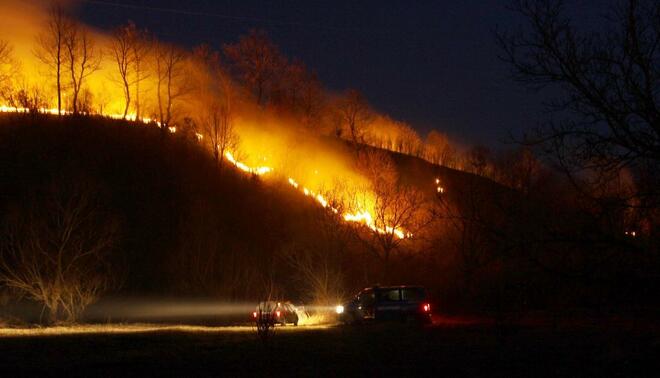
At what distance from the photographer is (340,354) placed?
719 inches

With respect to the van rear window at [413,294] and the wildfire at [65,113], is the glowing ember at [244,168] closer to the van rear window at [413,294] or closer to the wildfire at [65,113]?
the wildfire at [65,113]

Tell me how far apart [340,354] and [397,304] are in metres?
15.7

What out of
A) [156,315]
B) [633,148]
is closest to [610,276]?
[633,148]

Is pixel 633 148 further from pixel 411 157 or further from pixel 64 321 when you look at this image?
pixel 411 157

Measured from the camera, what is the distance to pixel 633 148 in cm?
1234

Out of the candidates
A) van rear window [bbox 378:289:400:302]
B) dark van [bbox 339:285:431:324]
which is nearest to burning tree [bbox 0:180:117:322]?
dark van [bbox 339:285:431:324]

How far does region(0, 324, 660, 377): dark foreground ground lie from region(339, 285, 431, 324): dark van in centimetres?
847

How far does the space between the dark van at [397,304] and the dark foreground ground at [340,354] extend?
8.47 metres

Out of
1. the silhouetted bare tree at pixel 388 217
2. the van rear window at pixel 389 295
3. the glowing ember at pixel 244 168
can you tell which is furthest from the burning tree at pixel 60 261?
the glowing ember at pixel 244 168

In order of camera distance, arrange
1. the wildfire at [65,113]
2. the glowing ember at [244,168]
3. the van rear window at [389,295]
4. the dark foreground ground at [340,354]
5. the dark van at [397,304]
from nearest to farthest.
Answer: the dark foreground ground at [340,354], the dark van at [397,304], the van rear window at [389,295], the wildfire at [65,113], the glowing ember at [244,168]

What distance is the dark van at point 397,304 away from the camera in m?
33.3

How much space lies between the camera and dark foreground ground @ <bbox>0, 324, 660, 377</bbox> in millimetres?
14961

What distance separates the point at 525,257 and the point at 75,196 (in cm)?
2960

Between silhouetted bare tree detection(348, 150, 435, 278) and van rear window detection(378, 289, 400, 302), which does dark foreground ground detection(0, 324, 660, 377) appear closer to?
van rear window detection(378, 289, 400, 302)
